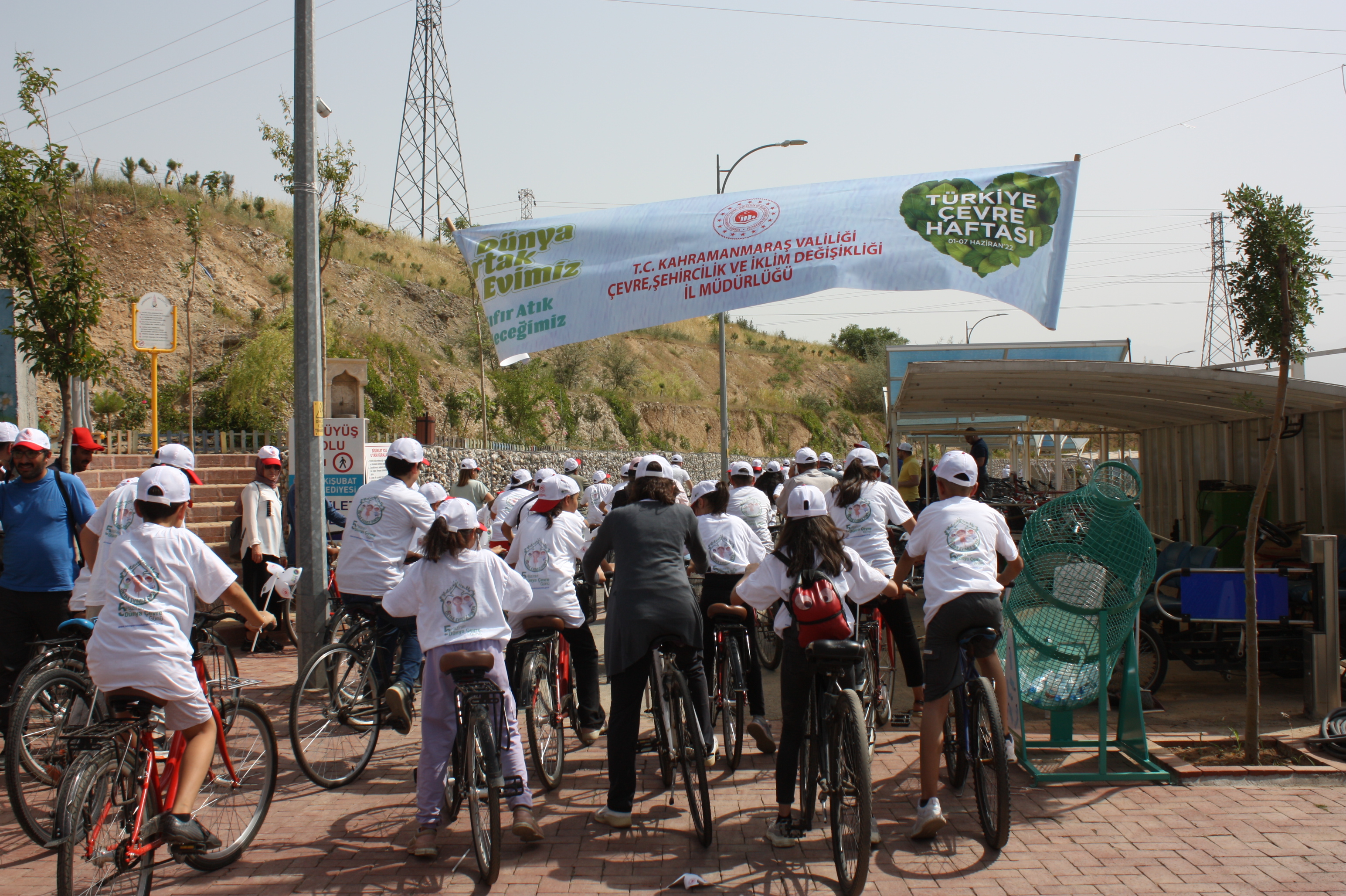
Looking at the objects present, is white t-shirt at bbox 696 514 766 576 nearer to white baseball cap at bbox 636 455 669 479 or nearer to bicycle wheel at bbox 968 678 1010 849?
white baseball cap at bbox 636 455 669 479

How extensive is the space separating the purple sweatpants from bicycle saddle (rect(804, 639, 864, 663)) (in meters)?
1.49

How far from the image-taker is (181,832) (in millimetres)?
4090

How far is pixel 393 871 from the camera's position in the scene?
181 inches

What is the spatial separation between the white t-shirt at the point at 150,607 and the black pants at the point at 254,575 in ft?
19.0

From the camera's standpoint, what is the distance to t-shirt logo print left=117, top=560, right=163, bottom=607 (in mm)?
4270

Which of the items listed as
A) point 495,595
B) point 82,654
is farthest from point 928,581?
point 82,654

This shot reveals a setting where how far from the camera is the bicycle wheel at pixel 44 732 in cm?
489

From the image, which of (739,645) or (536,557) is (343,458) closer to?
(536,557)

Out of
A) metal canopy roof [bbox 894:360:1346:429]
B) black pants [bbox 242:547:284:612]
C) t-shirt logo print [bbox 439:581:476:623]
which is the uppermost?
metal canopy roof [bbox 894:360:1346:429]

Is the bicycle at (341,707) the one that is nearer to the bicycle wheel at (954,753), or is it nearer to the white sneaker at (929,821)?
the white sneaker at (929,821)

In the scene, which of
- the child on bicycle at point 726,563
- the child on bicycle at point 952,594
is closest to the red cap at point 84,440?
the child on bicycle at point 726,563

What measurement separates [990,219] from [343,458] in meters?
7.50

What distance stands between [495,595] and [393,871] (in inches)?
53.1

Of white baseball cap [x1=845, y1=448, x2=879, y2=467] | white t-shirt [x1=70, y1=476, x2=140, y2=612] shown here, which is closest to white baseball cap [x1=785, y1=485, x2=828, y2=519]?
white baseball cap [x1=845, y1=448, x2=879, y2=467]
